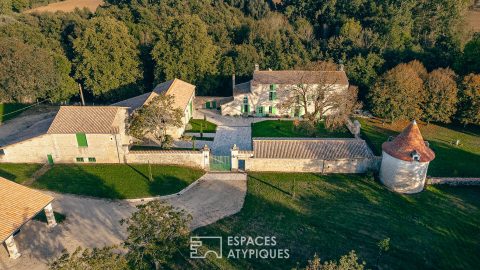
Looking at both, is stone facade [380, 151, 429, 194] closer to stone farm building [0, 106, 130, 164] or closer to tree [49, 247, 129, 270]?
tree [49, 247, 129, 270]

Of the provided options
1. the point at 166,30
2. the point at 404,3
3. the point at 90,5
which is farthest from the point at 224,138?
the point at 90,5

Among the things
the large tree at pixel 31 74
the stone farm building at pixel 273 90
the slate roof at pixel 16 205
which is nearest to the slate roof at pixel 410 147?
the stone farm building at pixel 273 90

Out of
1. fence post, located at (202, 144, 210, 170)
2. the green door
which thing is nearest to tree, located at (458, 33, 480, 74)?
fence post, located at (202, 144, 210, 170)

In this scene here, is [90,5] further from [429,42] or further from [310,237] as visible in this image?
[310,237]

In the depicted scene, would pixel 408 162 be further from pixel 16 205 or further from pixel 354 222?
pixel 16 205

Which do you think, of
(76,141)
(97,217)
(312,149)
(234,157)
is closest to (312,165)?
(312,149)

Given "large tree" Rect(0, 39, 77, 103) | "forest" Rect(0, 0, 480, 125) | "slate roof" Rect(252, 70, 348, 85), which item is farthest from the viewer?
"large tree" Rect(0, 39, 77, 103)
